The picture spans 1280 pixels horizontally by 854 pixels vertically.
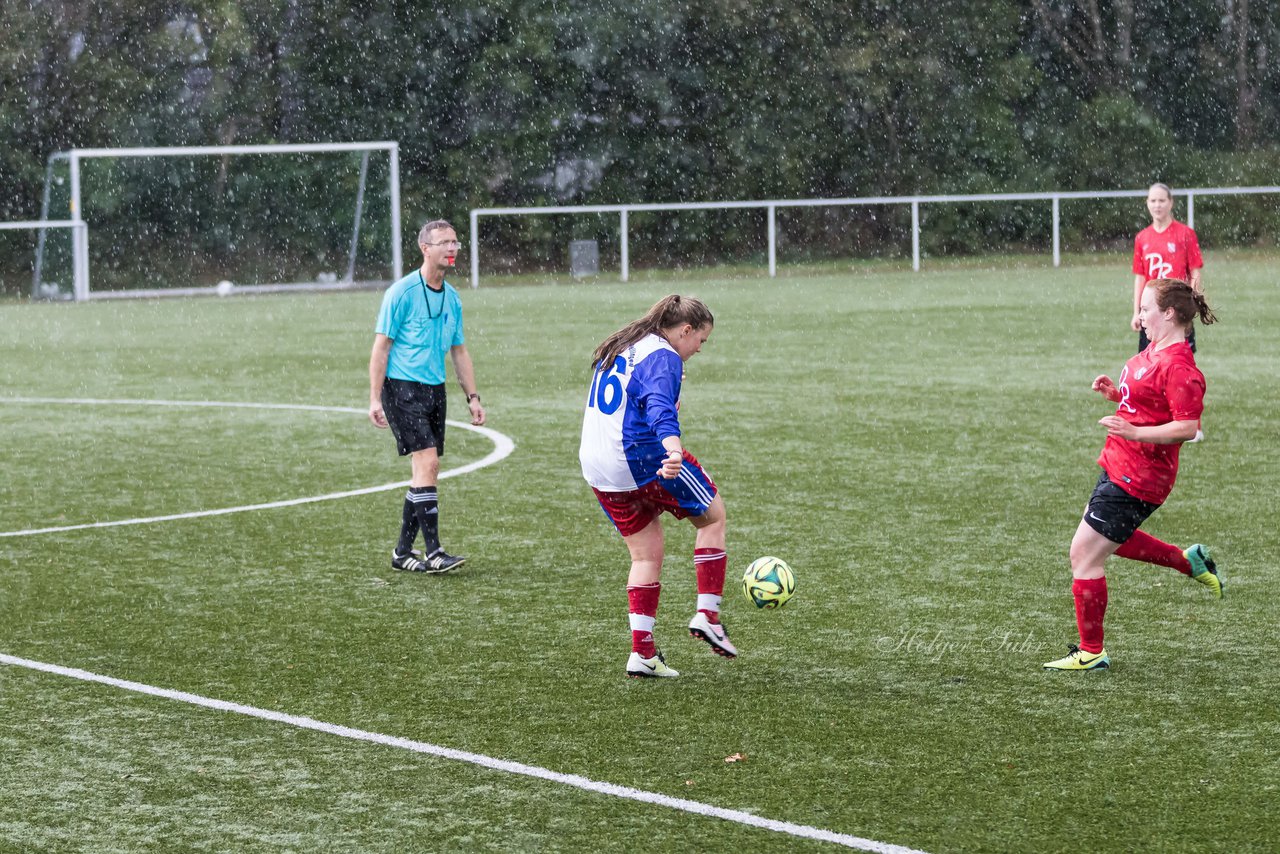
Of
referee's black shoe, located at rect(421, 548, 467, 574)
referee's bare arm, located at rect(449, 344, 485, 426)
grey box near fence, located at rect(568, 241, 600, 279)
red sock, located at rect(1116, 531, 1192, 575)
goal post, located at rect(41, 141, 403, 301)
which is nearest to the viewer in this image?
red sock, located at rect(1116, 531, 1192, 575)

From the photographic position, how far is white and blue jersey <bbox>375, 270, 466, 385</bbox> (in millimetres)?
9164

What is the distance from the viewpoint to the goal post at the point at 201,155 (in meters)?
34.0

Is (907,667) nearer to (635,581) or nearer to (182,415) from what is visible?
(635,581)

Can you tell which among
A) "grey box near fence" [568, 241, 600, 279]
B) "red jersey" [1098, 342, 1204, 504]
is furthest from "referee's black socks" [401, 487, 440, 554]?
"grey box near fence" [568, 241, 600, 279]

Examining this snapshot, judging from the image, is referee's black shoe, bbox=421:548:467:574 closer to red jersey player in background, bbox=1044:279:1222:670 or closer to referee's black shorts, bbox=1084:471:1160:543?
red jersey player in background, bbox=1044:279:1222:670

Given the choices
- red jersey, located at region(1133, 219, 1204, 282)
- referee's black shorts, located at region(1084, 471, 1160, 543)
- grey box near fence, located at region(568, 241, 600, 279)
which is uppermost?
grey box near fence, located at region(568, 241, 600, 279)

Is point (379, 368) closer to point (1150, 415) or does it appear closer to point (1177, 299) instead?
point (1150, 415)

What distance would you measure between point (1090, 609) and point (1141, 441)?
26.5 inches

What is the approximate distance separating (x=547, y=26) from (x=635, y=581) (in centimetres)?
3772

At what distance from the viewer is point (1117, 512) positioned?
22.1ft

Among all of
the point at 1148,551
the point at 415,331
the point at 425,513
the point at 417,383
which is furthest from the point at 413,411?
the point at 1148,551

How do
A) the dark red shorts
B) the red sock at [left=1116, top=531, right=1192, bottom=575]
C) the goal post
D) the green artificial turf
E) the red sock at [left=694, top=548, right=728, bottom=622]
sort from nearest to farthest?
the green artificial turf < the dark red shorts < the red sock at [left=694, top=548, right=728, bottom=622] < the red sock at [left=1116, top=531, right=1192, bottom=575] < the goal post

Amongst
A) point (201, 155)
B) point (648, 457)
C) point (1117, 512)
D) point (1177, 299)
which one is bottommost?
point (1117, 512)

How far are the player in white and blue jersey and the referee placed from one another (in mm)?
2426
